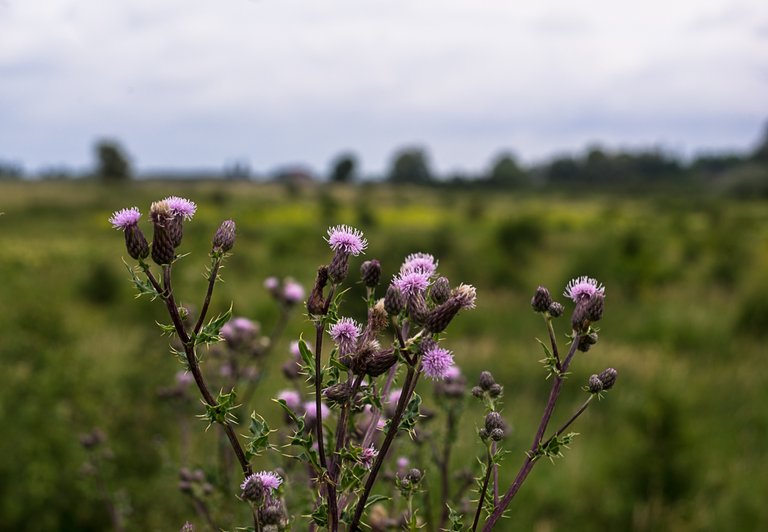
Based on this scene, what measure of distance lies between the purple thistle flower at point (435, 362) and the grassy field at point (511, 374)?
1344 mm

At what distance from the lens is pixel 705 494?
523 cm

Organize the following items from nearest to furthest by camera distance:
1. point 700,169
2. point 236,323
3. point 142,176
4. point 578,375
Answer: point 236,323 → point 578,375 → point 142,176 → point 700,169

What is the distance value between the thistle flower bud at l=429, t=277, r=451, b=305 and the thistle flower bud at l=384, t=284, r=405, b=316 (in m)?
0.09

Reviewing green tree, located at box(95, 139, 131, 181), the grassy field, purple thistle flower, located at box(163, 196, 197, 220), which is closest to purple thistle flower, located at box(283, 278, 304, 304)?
the grassy field

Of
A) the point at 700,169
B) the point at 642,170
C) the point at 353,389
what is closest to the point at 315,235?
the point at 353,389

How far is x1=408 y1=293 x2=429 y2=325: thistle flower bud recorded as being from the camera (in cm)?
122

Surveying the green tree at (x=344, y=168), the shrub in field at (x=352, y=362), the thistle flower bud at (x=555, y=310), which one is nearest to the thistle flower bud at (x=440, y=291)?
the shrub in field at (x=352, y=362)

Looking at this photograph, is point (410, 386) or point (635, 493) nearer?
point (410, 386)

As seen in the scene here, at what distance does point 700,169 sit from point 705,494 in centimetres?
8939

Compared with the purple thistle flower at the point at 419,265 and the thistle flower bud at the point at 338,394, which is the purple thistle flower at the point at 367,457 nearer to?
the thistle flower bud at the point at 338,394

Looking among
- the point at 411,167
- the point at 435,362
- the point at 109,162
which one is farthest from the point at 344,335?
the point at 411,167

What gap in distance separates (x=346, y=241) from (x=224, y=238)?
26cm

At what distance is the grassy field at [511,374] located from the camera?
13.8 ft

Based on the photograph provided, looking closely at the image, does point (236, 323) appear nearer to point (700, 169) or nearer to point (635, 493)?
point (635, 493)
